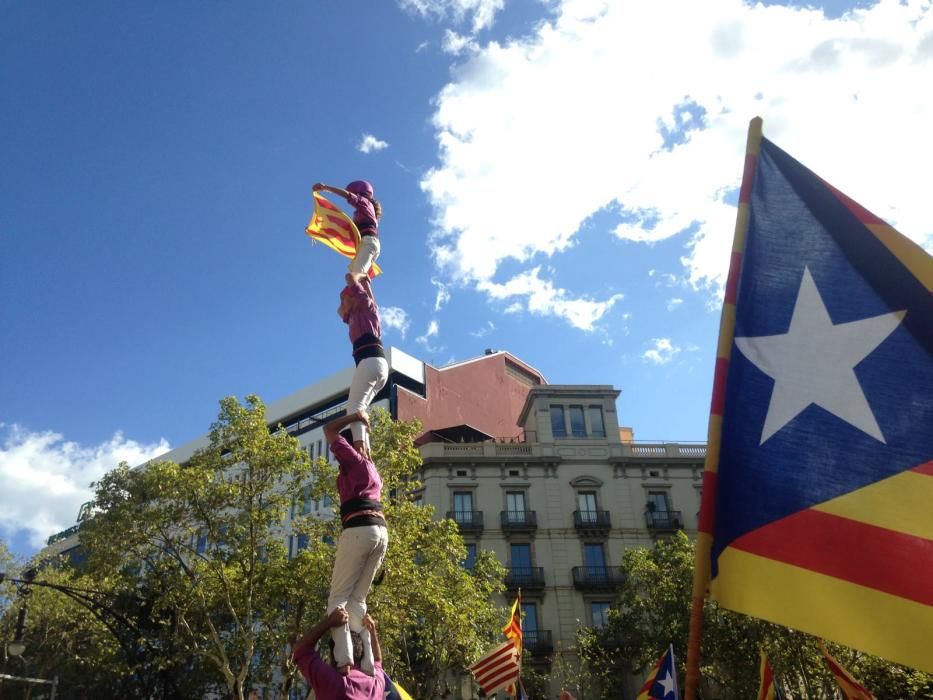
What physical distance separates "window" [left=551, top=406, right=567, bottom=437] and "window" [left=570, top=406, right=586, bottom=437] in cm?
42

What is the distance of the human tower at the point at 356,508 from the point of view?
5117 millimetres

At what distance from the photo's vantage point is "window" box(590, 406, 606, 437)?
34.1 metres

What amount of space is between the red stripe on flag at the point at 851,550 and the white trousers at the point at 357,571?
3.33 metres

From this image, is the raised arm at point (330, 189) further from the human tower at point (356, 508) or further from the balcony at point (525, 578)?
the balcony at point (525, 578)

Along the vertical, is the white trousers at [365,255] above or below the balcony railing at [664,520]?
below

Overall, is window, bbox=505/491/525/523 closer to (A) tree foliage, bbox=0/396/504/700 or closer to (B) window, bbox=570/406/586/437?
(B) window, bbox=570/406/586/437

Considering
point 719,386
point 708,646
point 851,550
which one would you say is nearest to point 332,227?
point 719,386

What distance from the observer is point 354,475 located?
6305 mm

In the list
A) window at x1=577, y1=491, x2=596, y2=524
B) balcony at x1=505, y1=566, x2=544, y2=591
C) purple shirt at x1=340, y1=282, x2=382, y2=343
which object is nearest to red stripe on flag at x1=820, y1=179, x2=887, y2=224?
purple shirt at x1=340, y1=282, x2=382, y2=343

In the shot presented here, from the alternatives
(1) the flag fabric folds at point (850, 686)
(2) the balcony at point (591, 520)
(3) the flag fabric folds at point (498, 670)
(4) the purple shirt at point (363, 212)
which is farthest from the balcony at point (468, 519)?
(4) the purple shirt at point (363, 212)

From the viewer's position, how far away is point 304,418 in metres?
45.0

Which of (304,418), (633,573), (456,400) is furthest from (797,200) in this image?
(304,418)

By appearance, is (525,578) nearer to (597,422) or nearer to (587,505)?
(587,505)

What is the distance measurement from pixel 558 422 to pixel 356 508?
2872 cm
